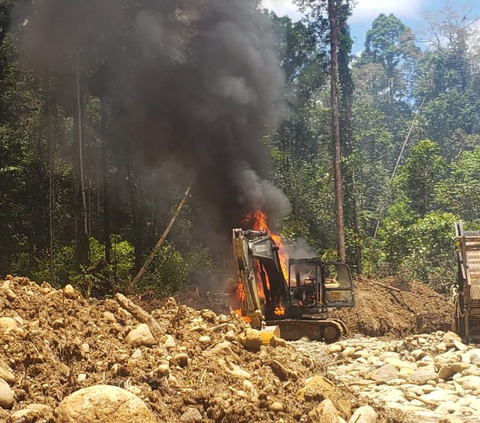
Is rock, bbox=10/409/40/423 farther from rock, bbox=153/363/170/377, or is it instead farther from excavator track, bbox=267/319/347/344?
excavator track, bbox=267/319/347/344

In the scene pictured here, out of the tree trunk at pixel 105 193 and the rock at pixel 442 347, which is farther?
the tree trunk at pixel 105 193

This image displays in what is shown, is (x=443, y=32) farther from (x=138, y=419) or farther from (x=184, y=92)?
(x=138, y=419)

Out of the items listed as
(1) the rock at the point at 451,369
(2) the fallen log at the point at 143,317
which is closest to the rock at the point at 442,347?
(1) the rock at the point at 451,369

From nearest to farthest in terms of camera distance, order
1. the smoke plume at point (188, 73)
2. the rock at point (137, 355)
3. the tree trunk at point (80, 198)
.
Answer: the rock at point (137, 355), the tree trunk at point (80, 198), the smoke plume at point (188, 73)

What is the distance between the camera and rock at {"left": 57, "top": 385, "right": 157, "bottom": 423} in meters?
4.77

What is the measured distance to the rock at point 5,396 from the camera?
194 inches

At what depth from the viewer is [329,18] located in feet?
85.4

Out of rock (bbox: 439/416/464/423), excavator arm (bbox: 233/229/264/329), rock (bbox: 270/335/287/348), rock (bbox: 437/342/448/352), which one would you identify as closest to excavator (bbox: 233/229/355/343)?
excavator arm (bbox: 233/229/264/329)

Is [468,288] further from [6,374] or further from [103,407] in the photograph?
[6,374]

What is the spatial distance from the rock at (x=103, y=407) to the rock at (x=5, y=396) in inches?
17.6

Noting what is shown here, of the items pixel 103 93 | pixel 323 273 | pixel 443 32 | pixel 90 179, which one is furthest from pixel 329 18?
pixel 443 32

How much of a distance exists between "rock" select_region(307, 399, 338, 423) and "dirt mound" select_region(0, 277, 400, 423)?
0.47ft

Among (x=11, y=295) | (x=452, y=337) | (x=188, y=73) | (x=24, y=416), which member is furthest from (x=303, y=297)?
(x=24, y=416)

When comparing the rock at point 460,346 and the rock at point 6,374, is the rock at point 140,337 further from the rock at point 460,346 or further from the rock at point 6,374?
the rock at point 460,346
